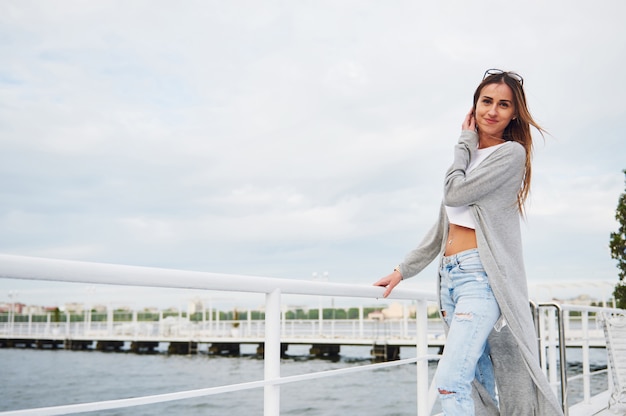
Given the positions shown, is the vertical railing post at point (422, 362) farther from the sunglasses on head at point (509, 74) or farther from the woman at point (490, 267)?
the sunglasses on head at point (509, 74)

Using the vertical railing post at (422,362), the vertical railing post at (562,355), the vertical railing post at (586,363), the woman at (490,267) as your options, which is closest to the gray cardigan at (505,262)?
the woman at (490,267)

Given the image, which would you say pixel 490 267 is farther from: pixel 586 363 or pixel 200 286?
pixel 586 363

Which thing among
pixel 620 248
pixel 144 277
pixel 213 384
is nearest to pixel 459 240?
pixel 144 277

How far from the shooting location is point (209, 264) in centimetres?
6906

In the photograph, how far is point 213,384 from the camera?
1123 inches

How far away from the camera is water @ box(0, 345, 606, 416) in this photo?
23.9 meters

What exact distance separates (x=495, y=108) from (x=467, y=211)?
1.00ft

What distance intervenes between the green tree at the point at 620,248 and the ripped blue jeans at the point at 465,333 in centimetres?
1073

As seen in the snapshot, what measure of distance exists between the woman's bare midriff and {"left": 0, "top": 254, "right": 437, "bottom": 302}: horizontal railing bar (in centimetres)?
32

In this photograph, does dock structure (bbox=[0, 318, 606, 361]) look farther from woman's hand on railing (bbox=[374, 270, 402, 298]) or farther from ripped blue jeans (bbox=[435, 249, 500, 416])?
ripped blue jeans (bbox=[435, 249, 500, 416])

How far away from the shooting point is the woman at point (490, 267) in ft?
5.32

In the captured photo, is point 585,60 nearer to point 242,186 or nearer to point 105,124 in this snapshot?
point 242,186

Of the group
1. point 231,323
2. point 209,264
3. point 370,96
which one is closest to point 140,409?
point 231,323

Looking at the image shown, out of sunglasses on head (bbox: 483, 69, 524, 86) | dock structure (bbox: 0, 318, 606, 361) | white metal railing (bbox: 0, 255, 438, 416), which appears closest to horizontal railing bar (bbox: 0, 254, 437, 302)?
white metal railing (bbox: 0, 255, 438, 416)
